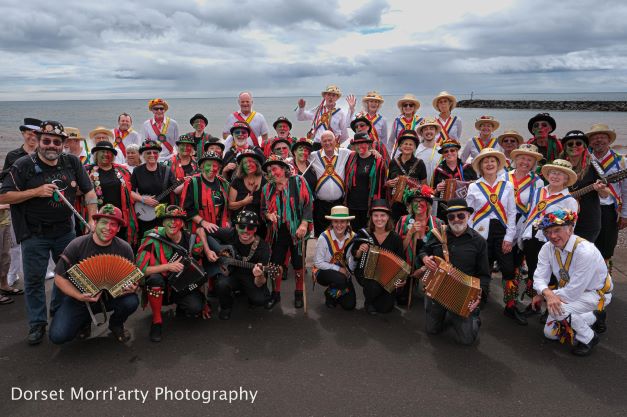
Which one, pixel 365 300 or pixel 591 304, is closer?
pixel 591 304

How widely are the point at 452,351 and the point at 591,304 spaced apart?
4.74 feet

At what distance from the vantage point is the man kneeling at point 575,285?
4.11 meters

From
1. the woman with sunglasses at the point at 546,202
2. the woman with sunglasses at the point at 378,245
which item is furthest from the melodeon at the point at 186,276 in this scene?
the woman with sunglasses at the point at 546,202

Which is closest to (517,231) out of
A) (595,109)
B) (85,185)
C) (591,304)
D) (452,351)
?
(591,304)

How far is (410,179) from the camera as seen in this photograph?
582 centimetres

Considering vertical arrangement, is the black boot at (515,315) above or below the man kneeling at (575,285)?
below

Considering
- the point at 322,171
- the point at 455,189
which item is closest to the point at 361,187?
the point at 322,171

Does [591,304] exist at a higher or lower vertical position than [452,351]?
higher

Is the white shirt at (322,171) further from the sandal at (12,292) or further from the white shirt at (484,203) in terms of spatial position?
the sandal at (12,292)

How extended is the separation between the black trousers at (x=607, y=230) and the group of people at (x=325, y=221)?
19 mm

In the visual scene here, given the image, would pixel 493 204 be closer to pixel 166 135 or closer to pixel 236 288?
pixel 236 288

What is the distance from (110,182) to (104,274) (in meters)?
1.77

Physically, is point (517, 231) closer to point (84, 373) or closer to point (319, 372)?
point (319, 372)

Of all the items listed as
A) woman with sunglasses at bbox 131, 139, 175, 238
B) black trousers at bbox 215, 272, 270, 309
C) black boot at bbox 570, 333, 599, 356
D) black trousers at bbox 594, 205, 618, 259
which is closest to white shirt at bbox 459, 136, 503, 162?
black trousers at bbox 594, 205, 618, 259
